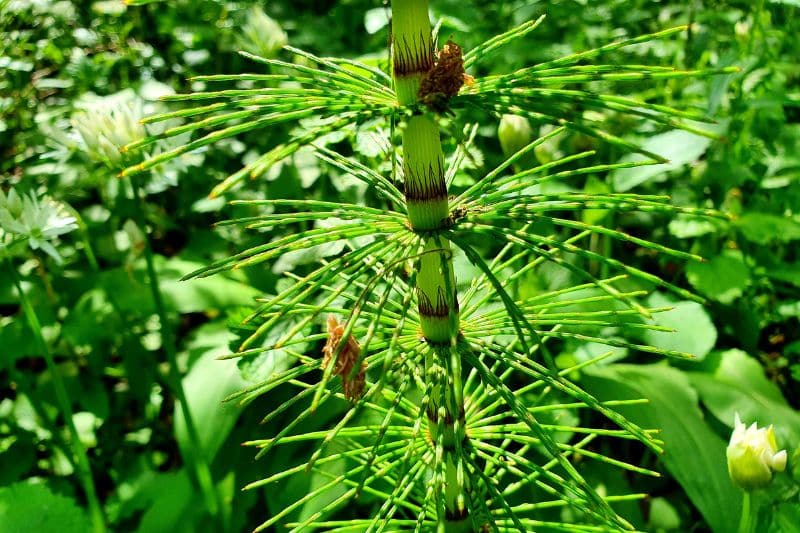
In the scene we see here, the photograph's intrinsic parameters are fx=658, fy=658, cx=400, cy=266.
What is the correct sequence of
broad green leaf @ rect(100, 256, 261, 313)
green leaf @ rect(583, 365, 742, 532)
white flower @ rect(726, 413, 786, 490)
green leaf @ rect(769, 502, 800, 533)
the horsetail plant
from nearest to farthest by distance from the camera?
the horsetail plant
white flower @ rect(726, 413, 786, 490)
green leaf @ rect(769, 502, 800, 533)
green leaf @ rect(583, 365, 742, 532)
broad green leaf @ rect(100, 256, 261, 313)

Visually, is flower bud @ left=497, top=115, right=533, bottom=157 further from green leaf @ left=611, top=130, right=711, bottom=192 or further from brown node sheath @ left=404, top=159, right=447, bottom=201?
brown node sheath @ left=404, top=159, right=447, bottom=201

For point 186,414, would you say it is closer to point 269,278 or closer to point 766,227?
point 269,278

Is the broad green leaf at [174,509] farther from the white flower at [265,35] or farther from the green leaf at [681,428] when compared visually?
the white flower at [265,35]

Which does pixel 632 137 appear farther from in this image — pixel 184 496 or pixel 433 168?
pixel 184 496

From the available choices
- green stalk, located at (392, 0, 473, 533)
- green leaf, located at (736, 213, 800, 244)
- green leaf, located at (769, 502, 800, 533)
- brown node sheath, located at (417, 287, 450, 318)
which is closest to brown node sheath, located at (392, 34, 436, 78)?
green stalk, located at (392, 0, 473, 533)

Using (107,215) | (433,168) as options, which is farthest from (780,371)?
(107,215)
